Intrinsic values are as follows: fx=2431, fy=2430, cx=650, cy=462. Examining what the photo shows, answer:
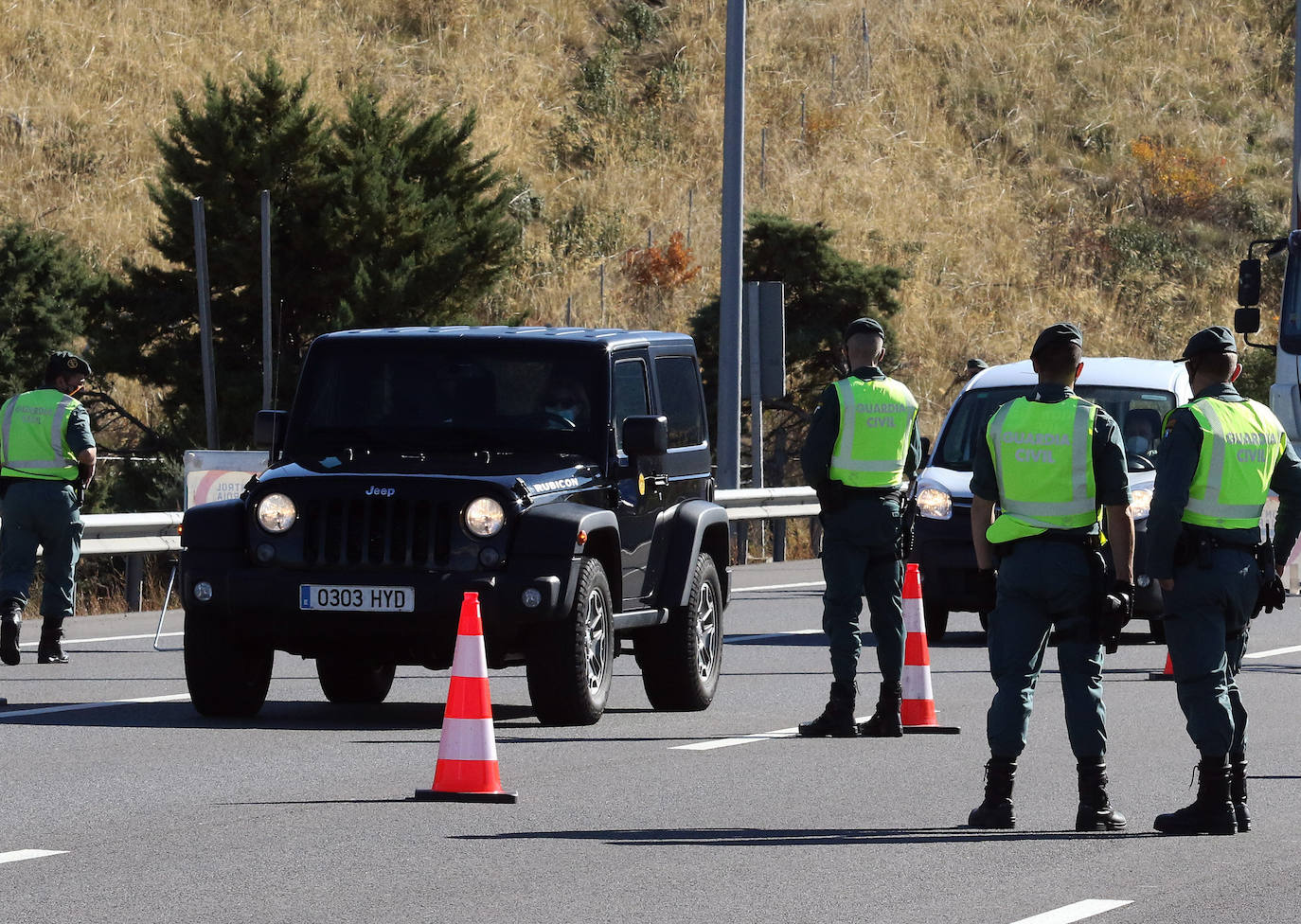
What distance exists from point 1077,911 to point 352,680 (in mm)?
6434

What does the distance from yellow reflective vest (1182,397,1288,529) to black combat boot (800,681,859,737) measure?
3065mm

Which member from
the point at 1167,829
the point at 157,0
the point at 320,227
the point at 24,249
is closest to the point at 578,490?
the point at 1167,829

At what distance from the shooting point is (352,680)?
511 inches

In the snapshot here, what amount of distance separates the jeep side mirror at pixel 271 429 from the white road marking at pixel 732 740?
1.89 m

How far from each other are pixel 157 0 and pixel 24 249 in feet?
77.8

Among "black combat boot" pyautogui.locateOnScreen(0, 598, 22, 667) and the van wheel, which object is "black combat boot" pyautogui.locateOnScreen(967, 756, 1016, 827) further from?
the van wheel

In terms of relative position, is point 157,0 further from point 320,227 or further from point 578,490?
point 578,490

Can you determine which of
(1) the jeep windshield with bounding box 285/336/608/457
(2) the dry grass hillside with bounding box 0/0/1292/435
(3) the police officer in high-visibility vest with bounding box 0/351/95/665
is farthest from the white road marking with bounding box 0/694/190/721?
(2) the dry grass hillside with bounding box 0/0/1292/435

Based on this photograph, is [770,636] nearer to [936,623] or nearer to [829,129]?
[936,623]

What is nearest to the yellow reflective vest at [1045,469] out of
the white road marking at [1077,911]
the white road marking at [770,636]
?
the white road marking at [1077,911]

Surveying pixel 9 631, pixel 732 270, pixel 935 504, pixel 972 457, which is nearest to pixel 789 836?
pixel 9 631

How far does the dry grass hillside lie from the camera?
160 feet

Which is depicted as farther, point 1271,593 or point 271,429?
point 271,429

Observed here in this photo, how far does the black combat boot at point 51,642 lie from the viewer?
14906 mm
